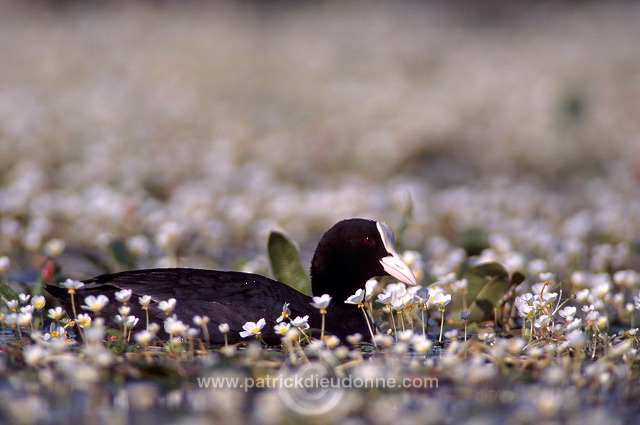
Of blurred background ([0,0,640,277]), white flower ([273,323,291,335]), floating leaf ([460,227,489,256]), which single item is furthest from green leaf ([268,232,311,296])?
floating leaf ([460,227,489,256])

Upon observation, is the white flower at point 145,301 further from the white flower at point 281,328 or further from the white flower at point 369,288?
the white flower at point 369,288

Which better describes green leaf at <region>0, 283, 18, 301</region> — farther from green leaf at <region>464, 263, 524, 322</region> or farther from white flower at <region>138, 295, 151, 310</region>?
green leaf at <region>464, 263, 524, 322</region>

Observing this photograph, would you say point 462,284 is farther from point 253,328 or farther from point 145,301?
point 145,301

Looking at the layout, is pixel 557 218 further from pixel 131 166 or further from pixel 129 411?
pixel 129 411

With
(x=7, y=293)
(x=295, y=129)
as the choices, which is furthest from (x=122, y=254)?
(x=295, y=129)

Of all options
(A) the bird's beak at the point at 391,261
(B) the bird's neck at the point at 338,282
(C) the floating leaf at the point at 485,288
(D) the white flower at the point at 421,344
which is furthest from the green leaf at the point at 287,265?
(D) the white flower at the point at 421,344

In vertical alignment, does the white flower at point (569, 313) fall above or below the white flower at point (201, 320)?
below
